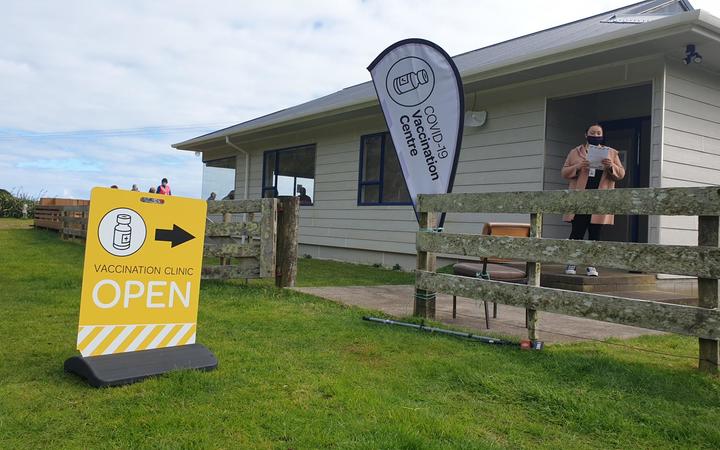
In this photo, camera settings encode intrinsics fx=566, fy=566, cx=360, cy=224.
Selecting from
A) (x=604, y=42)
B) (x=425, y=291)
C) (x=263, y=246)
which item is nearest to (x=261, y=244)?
(x=263, y=246)

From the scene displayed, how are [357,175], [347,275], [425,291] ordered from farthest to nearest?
[357,175] → [347,275] → [425,291]

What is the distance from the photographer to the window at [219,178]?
18.4 metres

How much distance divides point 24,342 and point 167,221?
147cm

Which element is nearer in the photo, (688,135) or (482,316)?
(482,316)

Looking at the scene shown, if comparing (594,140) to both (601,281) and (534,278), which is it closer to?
(601,281)

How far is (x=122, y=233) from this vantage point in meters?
3.54

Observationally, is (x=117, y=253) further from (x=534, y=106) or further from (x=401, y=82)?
(x=534, y=106)

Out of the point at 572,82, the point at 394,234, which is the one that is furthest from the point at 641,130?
the point at 394,234

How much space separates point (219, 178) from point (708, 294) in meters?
17.2

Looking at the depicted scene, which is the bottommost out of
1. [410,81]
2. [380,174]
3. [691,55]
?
[380,174]

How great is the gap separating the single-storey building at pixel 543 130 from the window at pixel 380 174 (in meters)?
0.03

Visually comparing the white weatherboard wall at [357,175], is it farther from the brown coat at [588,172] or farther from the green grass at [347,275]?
the brown coat at [588,172]

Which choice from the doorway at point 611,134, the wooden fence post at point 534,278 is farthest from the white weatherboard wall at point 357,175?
the wooden fence post at point 534,278

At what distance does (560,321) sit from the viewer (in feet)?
18.1
